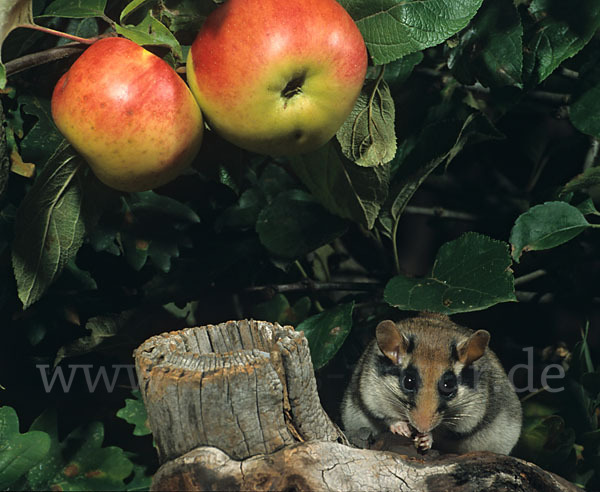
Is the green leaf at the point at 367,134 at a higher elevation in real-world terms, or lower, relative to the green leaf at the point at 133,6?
lower

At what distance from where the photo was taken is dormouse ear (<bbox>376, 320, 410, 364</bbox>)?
1.31 meters

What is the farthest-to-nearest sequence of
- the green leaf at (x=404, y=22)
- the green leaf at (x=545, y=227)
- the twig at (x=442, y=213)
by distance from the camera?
the twig at (x=442, y=213), the green leaf at (x=545, y=227), the green leaf at (x=404, y=22)

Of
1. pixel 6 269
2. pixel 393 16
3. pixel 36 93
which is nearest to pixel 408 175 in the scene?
pixel 393 16

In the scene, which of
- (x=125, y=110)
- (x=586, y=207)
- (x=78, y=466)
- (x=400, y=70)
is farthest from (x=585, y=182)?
(x=78, y=466)

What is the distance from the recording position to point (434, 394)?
4.69ft

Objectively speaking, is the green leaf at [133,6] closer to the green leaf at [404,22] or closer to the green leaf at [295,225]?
the green leaf at [404,22]

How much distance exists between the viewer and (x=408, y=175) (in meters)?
1.34

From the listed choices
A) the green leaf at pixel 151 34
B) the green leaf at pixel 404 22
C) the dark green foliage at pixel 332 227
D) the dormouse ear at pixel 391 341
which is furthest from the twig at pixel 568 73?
the green leaf at pixel 151 34

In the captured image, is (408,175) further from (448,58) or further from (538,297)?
(538,297)

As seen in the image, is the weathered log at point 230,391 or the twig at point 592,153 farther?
the twig at point 592,153

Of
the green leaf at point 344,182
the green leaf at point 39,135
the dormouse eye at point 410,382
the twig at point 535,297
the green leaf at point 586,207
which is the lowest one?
the dormouse eye at point 410,382

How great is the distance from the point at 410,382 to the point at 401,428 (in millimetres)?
98

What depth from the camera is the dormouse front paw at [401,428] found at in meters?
1.46

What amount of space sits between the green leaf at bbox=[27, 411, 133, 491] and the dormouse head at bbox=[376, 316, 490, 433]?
1.76 ft
